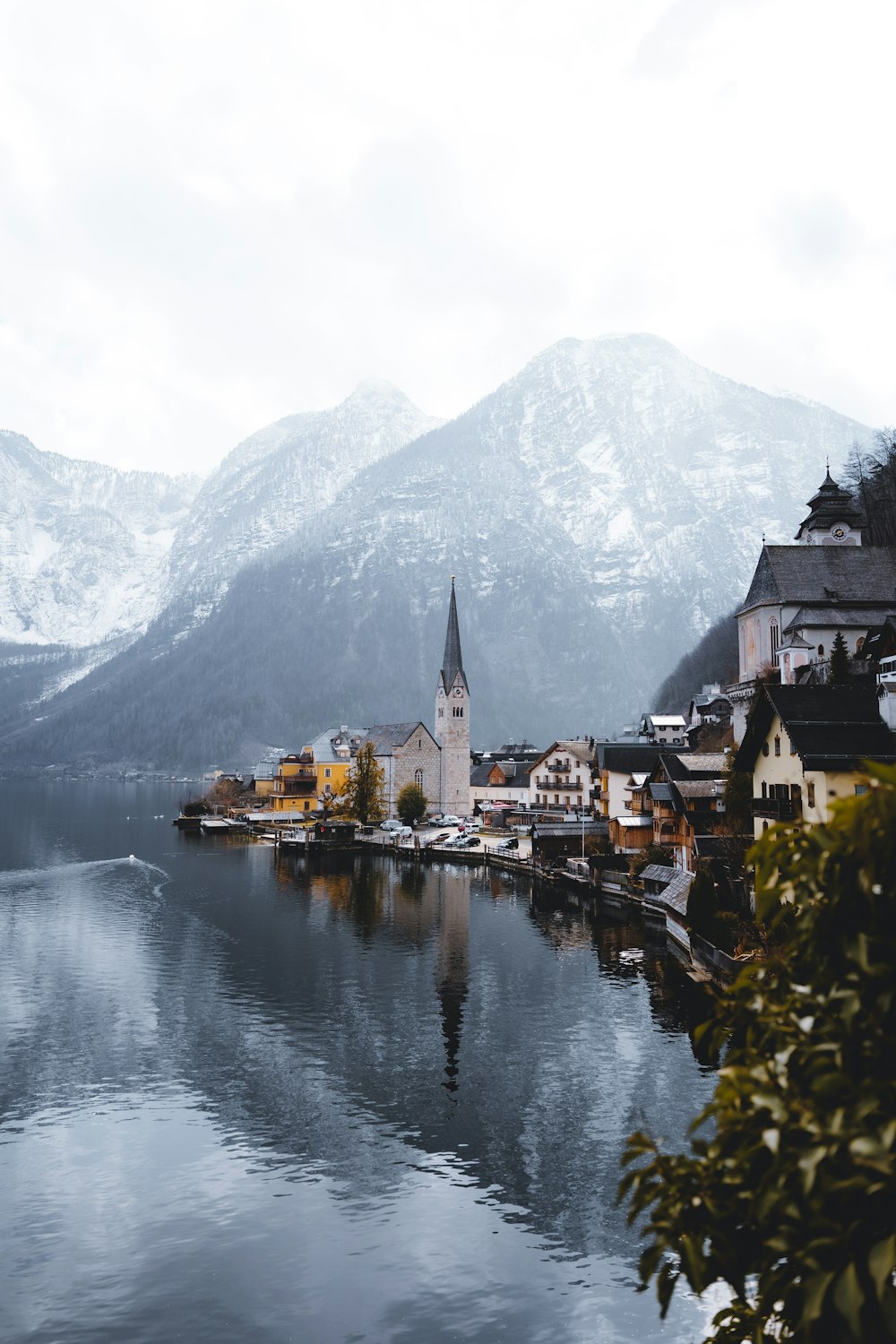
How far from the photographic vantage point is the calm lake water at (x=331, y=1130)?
Result: 19.1 m

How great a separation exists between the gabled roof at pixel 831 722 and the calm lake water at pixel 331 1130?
12.3 meters

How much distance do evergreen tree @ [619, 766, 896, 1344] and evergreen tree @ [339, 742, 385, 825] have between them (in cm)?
12214

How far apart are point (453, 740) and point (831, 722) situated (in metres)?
107

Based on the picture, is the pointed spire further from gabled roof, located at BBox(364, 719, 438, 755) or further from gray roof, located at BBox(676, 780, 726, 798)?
gray roof, located at BBox(676, 780, 726, 798)

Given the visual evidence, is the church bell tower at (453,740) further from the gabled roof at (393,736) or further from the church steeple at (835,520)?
the church steeple at (835,520)

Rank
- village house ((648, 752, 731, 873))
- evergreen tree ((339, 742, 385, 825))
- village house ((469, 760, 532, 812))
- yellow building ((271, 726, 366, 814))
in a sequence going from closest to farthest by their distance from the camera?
village house ((648, 752, 731, 873))
evergreen tree ((339, 742, 385, 825))
village house ((469, 760, 532, 812))
yellow building ((271, 726, 366, 814))


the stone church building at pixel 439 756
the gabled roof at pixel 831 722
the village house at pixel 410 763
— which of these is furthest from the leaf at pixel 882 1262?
the stone church building at pixel 439 756

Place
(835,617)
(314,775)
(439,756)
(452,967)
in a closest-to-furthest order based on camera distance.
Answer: (452,967), (835,617), (439,756), (314,775)

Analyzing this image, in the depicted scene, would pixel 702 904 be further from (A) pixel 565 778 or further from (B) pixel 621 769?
(A) pixel 565 778

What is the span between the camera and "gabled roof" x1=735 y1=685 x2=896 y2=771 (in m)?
39.5

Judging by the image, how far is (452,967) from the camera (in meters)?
49.1

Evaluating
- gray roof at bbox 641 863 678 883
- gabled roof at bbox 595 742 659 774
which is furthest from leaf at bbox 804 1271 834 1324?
gabled roof at bbox 595 742 659 774

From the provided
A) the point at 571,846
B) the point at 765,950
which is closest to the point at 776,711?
the point at 765,950

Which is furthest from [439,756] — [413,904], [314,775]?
[413,904]
